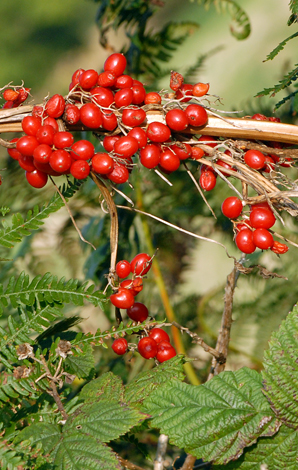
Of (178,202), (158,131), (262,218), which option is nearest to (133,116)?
(158,131)

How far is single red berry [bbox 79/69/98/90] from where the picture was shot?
42 cm

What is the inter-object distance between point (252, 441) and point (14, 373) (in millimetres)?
198

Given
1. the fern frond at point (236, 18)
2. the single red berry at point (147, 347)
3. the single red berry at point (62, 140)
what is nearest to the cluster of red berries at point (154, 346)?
the single red berry at point (147, 347)

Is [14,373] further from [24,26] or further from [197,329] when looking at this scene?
[24,26]

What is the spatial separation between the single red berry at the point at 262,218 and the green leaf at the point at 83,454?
0.23 m

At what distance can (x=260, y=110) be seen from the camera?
0.94m

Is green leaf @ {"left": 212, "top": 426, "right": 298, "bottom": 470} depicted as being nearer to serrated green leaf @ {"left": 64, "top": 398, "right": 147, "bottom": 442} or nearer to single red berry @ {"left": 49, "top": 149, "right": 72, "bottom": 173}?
serrated green leaf @ {"left": 64, "top": 398, "right": 147, "bottom": 442}

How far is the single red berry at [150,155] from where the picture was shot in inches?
16.9

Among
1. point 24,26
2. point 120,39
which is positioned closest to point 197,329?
point 120,39

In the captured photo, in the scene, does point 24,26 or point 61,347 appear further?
point 24,26

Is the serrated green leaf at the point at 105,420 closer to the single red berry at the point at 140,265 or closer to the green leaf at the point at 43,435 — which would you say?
the green leaf at the point at 43,435

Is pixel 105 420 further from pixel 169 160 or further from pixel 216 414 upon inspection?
pixel 169 160

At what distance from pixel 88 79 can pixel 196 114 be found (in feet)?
0.36

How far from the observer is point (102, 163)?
0.43 m
